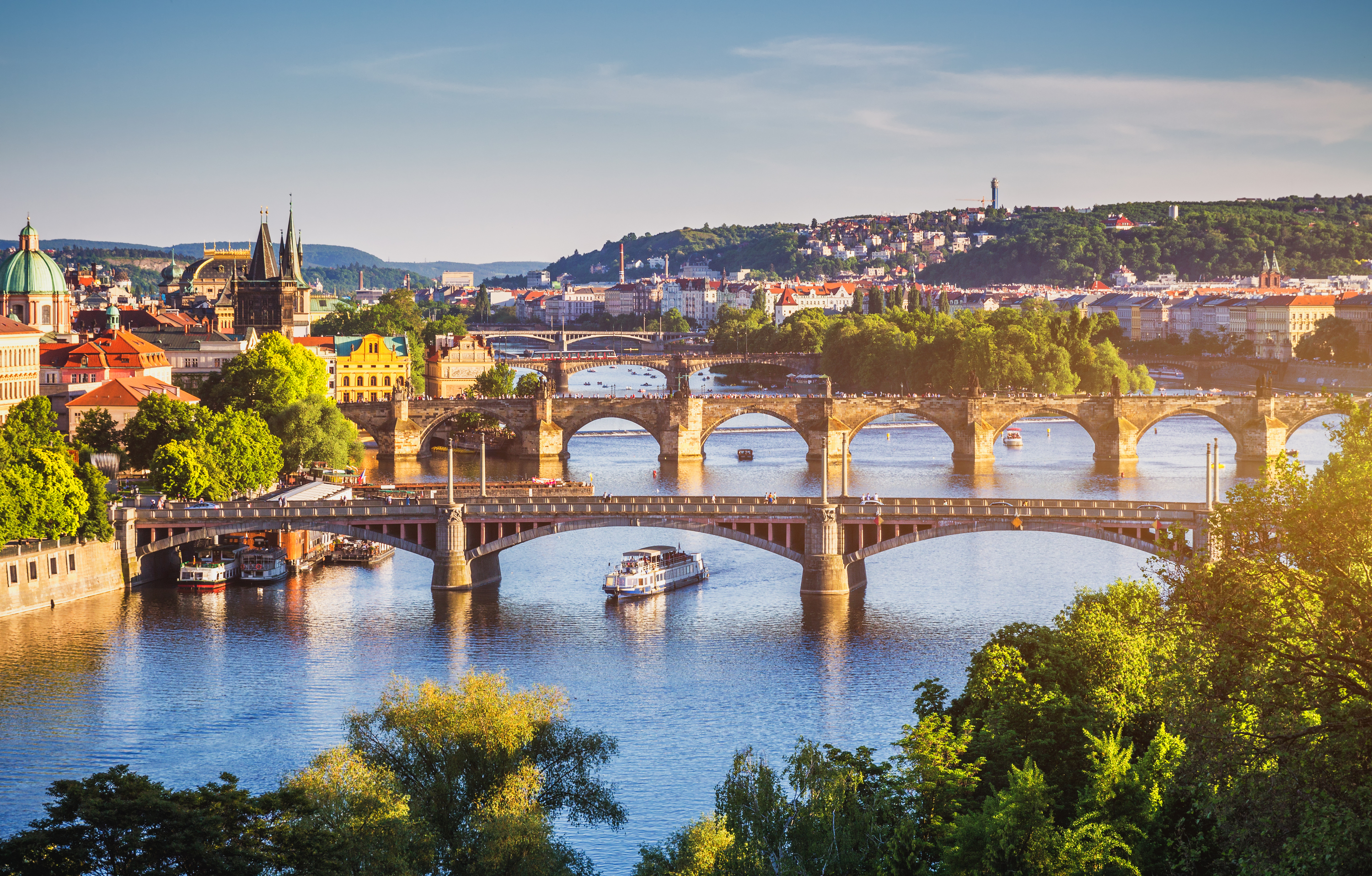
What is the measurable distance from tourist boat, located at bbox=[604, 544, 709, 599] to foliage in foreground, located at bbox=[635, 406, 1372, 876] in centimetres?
1516

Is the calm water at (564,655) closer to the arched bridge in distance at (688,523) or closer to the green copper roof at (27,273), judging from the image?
the arched bridge in distance at (688,523)

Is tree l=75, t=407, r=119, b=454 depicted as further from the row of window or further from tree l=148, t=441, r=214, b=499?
Result: the row of window

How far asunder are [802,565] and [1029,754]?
17704 millimetres

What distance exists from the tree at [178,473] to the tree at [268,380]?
9.46m

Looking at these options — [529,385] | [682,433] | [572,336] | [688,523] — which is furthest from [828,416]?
[572,336]

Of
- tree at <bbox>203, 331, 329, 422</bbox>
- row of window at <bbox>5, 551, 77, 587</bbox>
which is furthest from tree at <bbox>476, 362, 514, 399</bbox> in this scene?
row of window at <bbox>5, 551, 77, 587</bbox>

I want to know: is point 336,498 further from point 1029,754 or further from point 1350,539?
point 1350,539

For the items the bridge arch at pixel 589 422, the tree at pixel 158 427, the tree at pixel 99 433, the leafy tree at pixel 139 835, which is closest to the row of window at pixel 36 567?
the tree at pixel 158 427

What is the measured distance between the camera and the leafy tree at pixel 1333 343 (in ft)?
297

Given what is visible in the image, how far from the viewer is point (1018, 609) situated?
3328cm

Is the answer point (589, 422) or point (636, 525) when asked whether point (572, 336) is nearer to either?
point (589, 422)

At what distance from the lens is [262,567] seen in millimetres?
37344

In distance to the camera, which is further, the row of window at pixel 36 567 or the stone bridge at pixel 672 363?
the stone bridge at pixel 672 363

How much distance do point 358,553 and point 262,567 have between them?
3071mm
